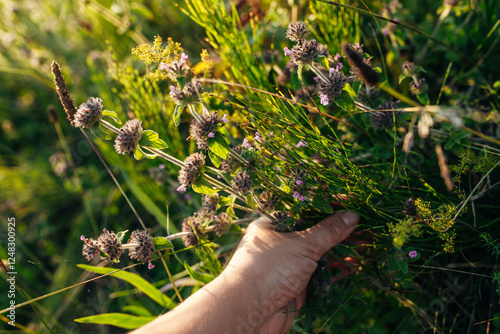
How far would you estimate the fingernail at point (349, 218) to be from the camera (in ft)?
3.05

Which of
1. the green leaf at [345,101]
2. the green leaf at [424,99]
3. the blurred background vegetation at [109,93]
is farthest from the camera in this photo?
the blurred background vegetation at [109,93]

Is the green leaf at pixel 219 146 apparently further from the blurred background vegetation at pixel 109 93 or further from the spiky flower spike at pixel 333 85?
the blurred background vegetation at pixel 109 93

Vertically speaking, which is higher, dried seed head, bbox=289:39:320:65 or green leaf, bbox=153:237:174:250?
dried seed head, bbox=289:39:320:65

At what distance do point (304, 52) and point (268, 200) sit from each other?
0.40m

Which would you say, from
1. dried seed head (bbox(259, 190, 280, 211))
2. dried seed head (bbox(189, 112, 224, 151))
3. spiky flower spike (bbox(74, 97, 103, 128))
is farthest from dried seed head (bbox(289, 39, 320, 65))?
spiky flower spike (bbox(74, 97, 103, 128))

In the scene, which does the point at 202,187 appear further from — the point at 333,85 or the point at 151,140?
the point at 333,85

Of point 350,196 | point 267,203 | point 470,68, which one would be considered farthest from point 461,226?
point 470,68

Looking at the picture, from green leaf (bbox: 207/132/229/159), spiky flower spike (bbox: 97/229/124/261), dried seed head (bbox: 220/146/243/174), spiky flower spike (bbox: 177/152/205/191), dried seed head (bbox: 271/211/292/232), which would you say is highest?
green leaf (bbox: 207/132/229/159)

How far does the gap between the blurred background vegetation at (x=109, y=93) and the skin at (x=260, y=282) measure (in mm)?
240

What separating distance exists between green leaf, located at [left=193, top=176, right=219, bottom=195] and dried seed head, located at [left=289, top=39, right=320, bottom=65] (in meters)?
0.38

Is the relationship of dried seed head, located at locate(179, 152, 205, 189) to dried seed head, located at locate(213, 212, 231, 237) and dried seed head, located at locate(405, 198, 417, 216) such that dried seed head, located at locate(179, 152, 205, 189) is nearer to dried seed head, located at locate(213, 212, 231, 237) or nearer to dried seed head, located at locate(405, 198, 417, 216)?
dried seed head, located at locate(213, 212, 231, 237)

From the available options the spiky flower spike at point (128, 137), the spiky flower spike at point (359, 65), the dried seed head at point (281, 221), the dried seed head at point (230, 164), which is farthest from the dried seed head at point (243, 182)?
the spiky flower spike at point (359, 65)

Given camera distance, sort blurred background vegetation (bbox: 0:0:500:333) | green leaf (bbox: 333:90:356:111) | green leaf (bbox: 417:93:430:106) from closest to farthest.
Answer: green leaf (bbox: 333:90:356:111) → green leaf (bbox: 417:93:430:106) → blurred background vegetation (bbox: 0:0:500:333)

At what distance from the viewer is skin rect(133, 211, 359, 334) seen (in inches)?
31.6
